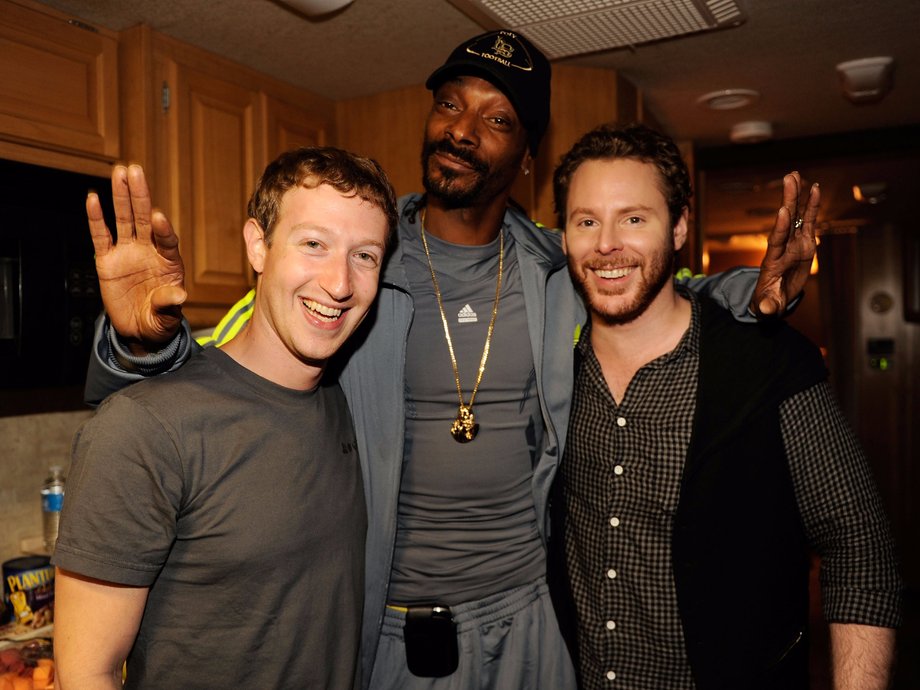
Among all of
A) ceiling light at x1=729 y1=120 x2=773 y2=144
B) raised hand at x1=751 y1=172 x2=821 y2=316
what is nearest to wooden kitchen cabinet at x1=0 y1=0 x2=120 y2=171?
raised hand at x1=751 y1=172 x2=821 y2=316

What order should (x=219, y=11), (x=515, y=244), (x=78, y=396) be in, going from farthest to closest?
(x=78, y=396) < (x=219, y=11) < (x=515, y=244)

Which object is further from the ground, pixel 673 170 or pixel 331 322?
pixel 673 170

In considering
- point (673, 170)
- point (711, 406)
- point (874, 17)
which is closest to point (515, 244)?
point (673, 170)

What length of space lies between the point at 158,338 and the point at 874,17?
8.15 feet

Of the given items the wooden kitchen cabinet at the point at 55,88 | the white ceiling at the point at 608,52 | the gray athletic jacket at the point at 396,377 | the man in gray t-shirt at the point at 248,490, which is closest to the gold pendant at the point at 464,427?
the gray athletic jacket at the point at 396,377

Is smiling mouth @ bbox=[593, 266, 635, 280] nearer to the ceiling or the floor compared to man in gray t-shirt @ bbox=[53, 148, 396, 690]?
nearer to the ceiling

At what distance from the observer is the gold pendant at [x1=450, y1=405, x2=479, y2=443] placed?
167 cm

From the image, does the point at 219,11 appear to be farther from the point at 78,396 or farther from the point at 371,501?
the point at 371,501

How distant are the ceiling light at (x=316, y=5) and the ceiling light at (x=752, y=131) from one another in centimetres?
238

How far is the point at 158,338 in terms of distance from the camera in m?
1.22

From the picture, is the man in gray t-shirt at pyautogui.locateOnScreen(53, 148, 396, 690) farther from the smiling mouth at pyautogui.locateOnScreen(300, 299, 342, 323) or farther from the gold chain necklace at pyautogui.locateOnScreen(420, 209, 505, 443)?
the gold chain necklace at pyautogui.locateOnScreen(420, 209, 505, 443)

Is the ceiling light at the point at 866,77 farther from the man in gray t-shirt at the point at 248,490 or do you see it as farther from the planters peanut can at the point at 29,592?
the planters peanut can at the point at 29,592

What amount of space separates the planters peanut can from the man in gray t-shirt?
1.33m

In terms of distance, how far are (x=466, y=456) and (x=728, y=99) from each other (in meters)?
2.44
